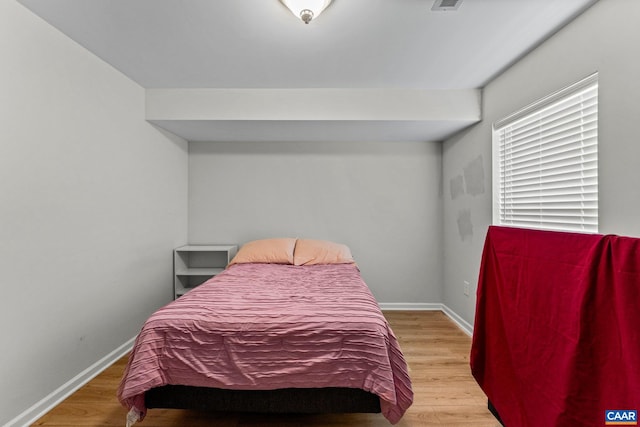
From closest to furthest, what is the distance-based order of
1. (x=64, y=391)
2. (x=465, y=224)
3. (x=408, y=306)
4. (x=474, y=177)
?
(x=64, y=391) < (x=474, y=177) < (x=465, y=224) < (x=408, y=306)

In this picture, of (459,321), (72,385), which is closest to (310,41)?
(72,385)

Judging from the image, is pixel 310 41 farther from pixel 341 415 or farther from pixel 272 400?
pixel 341 415

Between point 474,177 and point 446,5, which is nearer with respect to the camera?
point 446,5

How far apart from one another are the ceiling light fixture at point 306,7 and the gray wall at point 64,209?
1.59m

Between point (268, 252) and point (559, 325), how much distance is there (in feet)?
8.66

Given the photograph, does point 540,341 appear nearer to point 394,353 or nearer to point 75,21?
point 394,353

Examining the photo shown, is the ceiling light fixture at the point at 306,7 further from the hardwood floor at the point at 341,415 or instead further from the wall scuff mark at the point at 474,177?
the hardwood floor at the point at 341,415

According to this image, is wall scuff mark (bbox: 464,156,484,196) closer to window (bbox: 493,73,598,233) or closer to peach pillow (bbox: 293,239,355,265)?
window (bbox: 493,73,598,233)

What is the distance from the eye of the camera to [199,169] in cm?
382

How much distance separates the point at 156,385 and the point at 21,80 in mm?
1911

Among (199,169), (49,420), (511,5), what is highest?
(511,5)

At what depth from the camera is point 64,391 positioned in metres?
1.99

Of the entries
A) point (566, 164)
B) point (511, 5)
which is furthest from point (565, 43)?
point (566, 164)

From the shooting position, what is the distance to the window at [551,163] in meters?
1.73
